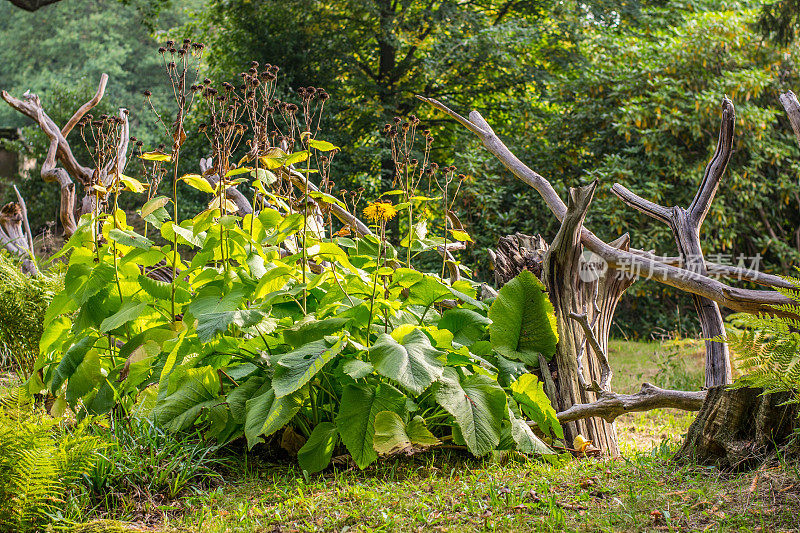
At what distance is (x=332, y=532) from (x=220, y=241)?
1.24 metres

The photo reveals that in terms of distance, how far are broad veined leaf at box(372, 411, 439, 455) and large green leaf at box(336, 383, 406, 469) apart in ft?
0.14

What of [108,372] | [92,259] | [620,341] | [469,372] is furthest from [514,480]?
[620,341]

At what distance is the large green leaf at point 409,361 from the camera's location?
217cm

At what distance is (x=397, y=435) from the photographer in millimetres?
2439

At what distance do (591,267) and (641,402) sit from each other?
988 millimetres

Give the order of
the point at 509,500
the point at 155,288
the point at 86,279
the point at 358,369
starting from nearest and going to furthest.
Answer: the point at 509,500
the point at 358,369
the point at 155,288
the point at 86,279

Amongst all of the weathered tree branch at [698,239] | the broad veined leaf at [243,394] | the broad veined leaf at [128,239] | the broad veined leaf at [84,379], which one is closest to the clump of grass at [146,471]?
the broad veined leaf at [243,394]

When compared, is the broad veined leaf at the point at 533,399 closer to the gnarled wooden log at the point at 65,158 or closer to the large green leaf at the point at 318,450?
the large green leaf at the point at 318,450

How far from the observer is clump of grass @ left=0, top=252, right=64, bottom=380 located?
4219 millimetres

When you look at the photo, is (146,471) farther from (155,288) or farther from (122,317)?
(155,288)

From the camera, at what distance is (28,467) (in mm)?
2051

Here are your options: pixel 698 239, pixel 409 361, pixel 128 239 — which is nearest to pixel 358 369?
pixel 409 361

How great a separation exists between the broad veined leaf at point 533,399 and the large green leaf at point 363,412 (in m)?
0.58

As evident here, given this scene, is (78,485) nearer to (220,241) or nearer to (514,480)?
(220,241)
